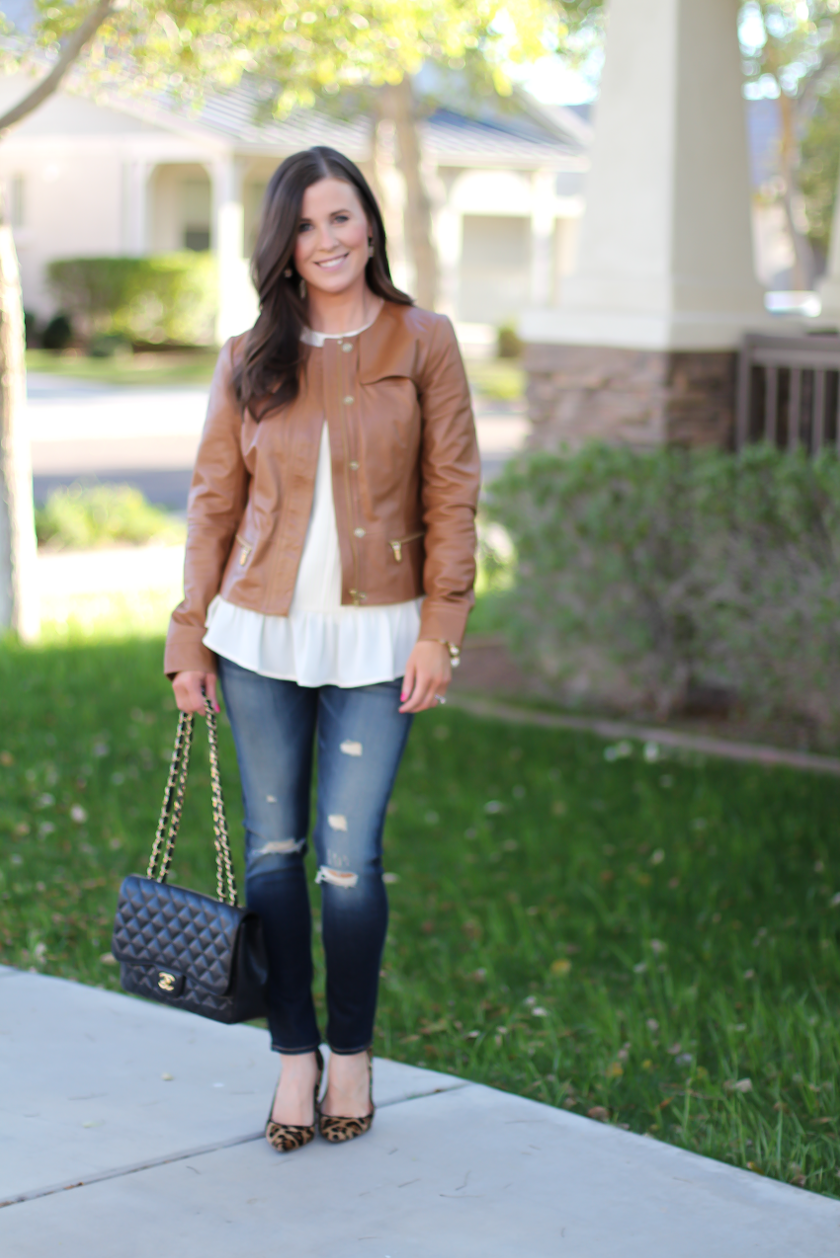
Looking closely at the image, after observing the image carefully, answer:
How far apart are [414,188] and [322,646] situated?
16.6m

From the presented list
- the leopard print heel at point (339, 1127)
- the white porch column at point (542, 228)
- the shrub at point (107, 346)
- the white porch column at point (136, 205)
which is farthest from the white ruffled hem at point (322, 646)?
the white porch column at point (542, 228)

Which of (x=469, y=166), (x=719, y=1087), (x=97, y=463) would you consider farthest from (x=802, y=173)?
(x=719, y=1087)

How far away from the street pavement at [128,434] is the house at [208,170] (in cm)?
498

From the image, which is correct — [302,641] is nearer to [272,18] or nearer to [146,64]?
[272,18]

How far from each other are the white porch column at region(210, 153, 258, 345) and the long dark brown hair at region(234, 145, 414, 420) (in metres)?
25.2

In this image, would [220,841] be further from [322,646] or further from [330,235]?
[330,235]

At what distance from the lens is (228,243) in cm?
2806

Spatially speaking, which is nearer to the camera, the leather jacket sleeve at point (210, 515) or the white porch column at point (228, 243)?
the leather jacket sleeve at point (210, 515)

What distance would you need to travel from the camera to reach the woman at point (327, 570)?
9.58 ft

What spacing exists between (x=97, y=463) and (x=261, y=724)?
44.6 ft

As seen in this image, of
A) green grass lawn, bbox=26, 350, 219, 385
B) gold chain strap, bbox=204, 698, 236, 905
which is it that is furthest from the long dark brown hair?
green grass lawn, bbox=26, 350, 219, 385

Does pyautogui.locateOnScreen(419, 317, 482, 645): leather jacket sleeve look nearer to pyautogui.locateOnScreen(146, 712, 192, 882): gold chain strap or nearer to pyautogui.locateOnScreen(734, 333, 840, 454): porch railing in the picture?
pyautogui.locateOnScreen(146, 712, 192, 882): gold chain strap

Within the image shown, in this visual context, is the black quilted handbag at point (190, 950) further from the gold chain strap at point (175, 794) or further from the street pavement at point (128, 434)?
the street pavement at point (128, 434)

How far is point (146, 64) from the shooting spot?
8.07m
